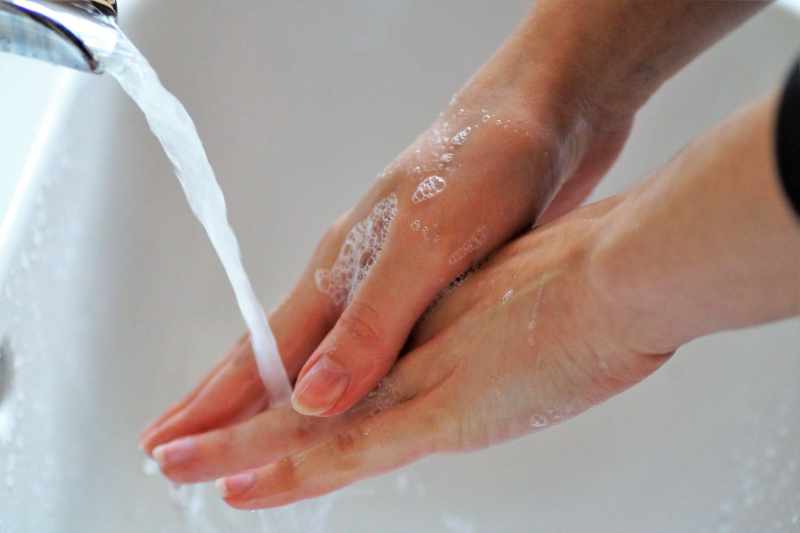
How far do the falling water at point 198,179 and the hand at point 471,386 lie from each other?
5 cm

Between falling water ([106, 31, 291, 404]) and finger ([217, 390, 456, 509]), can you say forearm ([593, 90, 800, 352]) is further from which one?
falling water ([106, 31, 291, 404])

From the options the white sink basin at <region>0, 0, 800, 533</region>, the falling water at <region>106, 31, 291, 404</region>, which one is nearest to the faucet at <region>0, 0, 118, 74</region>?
the falling water at <region>106, 31, 291, 404</region>

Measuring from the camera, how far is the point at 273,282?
93 cm

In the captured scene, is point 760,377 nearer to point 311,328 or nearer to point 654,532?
point 654,532

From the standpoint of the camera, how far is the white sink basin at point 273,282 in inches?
26.5

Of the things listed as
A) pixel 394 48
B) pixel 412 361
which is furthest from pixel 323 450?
pixel 394 48

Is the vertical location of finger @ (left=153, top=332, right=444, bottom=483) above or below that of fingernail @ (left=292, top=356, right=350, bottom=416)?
below

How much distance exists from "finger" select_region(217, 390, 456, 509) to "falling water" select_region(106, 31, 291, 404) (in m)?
0.08

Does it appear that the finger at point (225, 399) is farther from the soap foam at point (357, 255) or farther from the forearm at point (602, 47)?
the forearm at point (602, 47)

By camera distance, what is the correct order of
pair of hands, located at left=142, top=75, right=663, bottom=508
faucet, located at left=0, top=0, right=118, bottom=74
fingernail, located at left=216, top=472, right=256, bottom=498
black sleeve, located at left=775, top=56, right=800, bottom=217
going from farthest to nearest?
fingernail, located at left=216, top=472, right=256, bottom=498 → pair of hands, located at left=142, top=75, right=663, bottom=508 → faucet, located at left=0, top=0, right=118, bottom=74 → black sleeve, located at left=775, top=56, right=800, bottom=217

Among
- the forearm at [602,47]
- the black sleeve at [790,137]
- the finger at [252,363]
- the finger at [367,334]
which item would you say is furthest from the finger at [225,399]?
the black sleeve at [790,137]

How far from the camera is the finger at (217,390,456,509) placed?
58 centimetres

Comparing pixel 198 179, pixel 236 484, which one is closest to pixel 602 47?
pixel 198 179

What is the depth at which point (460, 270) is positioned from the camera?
61cm
